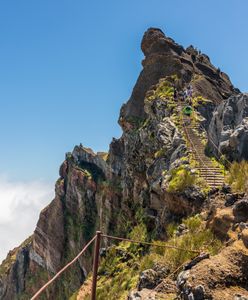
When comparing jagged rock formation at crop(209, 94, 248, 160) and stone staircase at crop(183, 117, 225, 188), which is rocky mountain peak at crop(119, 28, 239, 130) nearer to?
stone staircase at crop(183, 117, 225, 188)

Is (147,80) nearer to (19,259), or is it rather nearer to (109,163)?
(109,163)

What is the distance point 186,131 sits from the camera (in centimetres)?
2809

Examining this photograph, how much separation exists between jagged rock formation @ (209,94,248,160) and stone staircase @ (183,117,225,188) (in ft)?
3.15

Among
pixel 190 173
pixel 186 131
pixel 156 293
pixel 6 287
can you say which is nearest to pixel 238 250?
pixel 156 293

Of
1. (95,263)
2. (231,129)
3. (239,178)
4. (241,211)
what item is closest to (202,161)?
(231,129)

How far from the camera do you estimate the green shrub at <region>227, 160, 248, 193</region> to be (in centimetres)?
1562

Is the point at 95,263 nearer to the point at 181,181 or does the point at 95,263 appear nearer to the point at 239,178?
the point at 239,178

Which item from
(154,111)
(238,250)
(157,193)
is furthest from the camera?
(154,111)

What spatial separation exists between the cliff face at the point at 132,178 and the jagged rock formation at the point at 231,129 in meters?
2.49

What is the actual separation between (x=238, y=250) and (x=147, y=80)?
41602mm

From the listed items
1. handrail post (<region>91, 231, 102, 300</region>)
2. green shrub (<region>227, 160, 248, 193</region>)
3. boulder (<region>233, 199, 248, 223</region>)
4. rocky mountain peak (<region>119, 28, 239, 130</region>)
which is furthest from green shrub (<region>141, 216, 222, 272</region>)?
rocky mountain peak (<region>119, 28, 239, 130</region>)

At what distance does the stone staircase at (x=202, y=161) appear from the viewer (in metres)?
19.8

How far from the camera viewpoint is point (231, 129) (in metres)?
22.8

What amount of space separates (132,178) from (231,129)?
57.1ft
